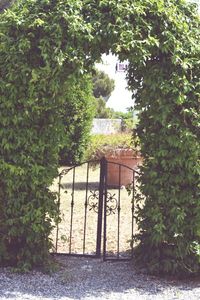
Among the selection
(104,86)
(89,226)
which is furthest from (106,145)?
(104,86)

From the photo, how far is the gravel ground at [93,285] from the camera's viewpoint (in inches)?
162

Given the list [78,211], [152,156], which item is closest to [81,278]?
[152,156]

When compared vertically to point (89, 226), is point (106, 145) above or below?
above

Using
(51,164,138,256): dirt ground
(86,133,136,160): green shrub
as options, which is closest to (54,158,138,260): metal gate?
(51,164,138,256): dirt ground

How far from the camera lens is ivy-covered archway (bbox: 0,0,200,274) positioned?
14.1ft

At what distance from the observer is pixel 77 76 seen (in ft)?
14.1

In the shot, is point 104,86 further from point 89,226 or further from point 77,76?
point 77,76

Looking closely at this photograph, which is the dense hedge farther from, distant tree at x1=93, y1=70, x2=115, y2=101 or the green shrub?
distant tree at x1=93, y1=70, x2=115, y2=101

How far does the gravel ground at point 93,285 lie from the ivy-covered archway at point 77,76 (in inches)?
6.9

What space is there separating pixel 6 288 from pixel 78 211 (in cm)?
388

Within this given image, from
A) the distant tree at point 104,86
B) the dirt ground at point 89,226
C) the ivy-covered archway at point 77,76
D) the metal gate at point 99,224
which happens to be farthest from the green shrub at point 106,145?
the distant tree at point 104,86

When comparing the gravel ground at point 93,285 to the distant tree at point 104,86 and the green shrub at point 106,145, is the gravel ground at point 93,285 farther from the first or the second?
the distant tree at point 104,86

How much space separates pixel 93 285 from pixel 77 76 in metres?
1.86

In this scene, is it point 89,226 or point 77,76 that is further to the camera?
point 89,226
